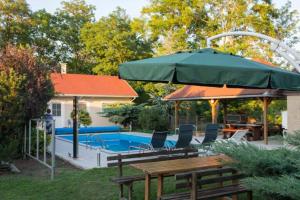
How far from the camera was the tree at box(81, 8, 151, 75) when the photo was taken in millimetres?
36781

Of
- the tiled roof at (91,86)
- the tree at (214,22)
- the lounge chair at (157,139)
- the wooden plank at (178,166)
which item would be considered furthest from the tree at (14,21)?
the wooden plank at (178,166)

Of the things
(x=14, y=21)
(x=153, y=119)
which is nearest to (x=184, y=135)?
(x=153, y=119)

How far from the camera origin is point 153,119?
77.5 feet

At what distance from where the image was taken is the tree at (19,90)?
32.5 ft

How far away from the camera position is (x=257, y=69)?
5492 millimetres

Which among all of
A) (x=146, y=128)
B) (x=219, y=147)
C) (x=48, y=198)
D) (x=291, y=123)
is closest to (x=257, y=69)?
(x=219, y=147)

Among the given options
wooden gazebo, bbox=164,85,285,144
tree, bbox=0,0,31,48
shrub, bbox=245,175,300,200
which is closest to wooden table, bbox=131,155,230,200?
shrub, bbox=245,175,300,200

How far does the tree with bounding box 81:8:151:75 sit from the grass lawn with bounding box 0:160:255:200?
28456mm

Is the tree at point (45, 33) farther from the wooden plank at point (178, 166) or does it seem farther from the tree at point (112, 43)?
the wooden plank at point (178, 166)

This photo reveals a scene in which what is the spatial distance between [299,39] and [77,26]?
2512 cm

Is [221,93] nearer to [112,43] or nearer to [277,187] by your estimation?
[277,187]

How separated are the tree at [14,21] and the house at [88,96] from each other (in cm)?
948

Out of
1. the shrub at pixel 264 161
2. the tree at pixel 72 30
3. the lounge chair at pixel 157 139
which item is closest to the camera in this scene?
the shrub at pixel 264 161

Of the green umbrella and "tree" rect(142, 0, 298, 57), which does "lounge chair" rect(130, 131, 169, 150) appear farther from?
"tree" rect(142, 0, 298, 57)
